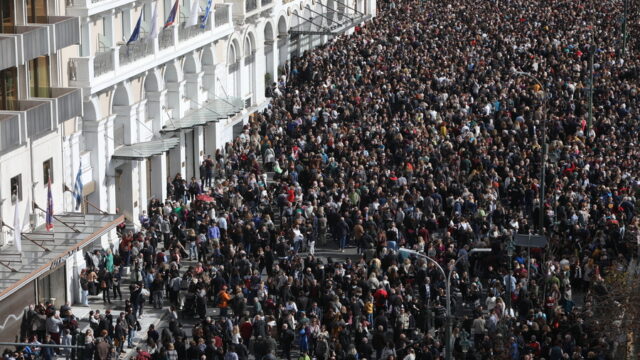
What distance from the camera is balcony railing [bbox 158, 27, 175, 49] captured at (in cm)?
6203

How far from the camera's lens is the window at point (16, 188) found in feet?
160

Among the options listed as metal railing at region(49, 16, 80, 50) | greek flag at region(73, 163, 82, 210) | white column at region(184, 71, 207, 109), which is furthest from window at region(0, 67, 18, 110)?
white column at region(184, 71, 207, 109)

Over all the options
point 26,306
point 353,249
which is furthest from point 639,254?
point 26,306

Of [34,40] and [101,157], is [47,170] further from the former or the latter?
[101,157]

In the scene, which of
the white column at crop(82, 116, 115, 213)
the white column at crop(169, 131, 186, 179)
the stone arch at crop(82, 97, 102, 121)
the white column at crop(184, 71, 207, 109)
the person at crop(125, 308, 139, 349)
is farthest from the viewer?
the white column at crop(184, 71, 207, 109)

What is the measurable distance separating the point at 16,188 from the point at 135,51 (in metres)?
11.4

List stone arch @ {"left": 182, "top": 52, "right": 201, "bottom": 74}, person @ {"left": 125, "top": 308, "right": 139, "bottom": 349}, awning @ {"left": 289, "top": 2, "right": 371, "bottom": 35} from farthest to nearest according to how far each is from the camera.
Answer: awning @ {"left": 289, "top": 2, "right": 371, "bottom": 35}, stone arch @ {"left": 182, "top": 52, "right": 201, "bottom": 74}, person @ {"left": 125, "top": 308, "right": 139, "bottom": 349}

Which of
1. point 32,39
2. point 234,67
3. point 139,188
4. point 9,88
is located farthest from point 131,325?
point 234,67

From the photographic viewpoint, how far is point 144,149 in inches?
2345

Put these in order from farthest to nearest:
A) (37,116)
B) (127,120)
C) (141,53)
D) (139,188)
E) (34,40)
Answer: (139,188), (141,53), (127,120), (37,116), (34,40)

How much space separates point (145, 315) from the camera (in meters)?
49.8

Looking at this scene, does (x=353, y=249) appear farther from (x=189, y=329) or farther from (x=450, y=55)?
(x=450, y=55)

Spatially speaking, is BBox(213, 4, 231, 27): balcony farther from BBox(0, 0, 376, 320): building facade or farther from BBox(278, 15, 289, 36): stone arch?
BBox(278, 15, 289, 36): stone arch

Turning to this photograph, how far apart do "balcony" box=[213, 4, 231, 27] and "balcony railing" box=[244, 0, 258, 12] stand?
3228 millimetres
